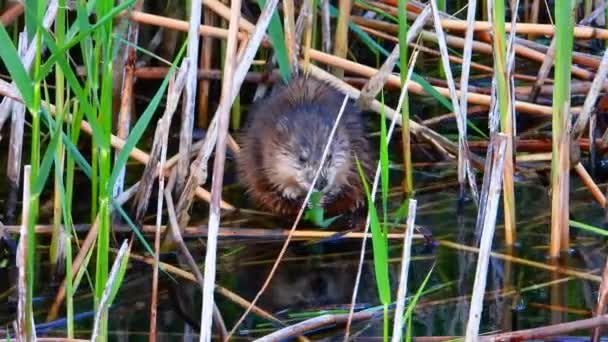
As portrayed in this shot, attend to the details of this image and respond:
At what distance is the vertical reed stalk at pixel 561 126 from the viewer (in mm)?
3191

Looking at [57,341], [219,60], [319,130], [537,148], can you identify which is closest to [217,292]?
[57,341]

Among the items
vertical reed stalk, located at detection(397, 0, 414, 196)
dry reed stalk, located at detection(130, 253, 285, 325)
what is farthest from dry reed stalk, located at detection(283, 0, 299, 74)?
dry reed stalk, located at detection(130, 253, 285, 325)

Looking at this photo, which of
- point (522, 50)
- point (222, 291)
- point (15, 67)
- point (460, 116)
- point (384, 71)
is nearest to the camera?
point (15, 67)

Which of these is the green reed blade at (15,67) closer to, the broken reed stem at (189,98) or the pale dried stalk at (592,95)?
the broken reed stem at (189,98)

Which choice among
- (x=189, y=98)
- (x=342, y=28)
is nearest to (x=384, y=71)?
(x=342, y=28)

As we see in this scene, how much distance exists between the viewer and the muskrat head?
4.09 meters

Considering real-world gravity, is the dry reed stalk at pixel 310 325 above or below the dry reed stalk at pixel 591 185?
below

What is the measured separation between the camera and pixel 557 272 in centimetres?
350

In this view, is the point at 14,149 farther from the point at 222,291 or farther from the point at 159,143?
the point at 222,291

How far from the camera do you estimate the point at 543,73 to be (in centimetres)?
459

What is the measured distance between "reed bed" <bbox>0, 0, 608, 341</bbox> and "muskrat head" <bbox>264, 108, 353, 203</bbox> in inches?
4.8

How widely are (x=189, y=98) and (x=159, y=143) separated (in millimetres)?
216

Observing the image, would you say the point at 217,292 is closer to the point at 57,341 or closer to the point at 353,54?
the point at 57,341

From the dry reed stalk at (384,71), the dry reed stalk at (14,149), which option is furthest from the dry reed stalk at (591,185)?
the dry reed stalk at (14,149)
